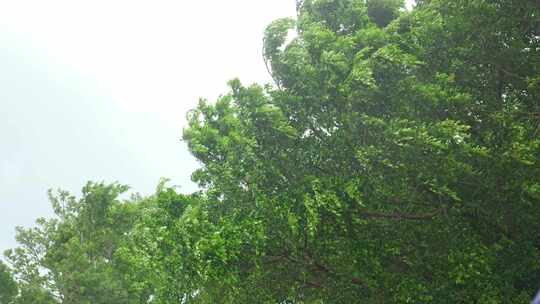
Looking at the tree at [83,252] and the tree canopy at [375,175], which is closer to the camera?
the tree canopy at [375,175]

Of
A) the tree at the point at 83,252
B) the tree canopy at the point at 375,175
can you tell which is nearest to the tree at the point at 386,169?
the tree canopy at the point at 375,175

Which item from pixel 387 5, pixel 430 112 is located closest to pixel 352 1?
pixel 387 5

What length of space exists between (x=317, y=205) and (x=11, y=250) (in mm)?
24743

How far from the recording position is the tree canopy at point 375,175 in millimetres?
11016

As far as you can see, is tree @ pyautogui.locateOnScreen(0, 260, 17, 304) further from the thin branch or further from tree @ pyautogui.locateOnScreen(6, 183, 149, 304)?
the thin branch

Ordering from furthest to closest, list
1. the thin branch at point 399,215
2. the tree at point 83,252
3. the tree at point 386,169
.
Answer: the tree at point 83,252, the thin branch at point 399,215, the tree at point 386,169

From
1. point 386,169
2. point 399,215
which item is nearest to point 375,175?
point 386,169

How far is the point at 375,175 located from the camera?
12227 millimetres

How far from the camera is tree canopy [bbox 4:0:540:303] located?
11.0m

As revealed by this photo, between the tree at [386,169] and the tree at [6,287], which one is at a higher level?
the tree at [6,287]

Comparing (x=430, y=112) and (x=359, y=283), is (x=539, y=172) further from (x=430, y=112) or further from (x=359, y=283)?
(x=359, y=283)

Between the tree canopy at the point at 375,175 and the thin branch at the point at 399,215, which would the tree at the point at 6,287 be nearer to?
the tree canopy at the point at 375,175

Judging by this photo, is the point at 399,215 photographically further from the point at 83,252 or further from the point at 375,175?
the point at 83,252

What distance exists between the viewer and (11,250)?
28.9 m
